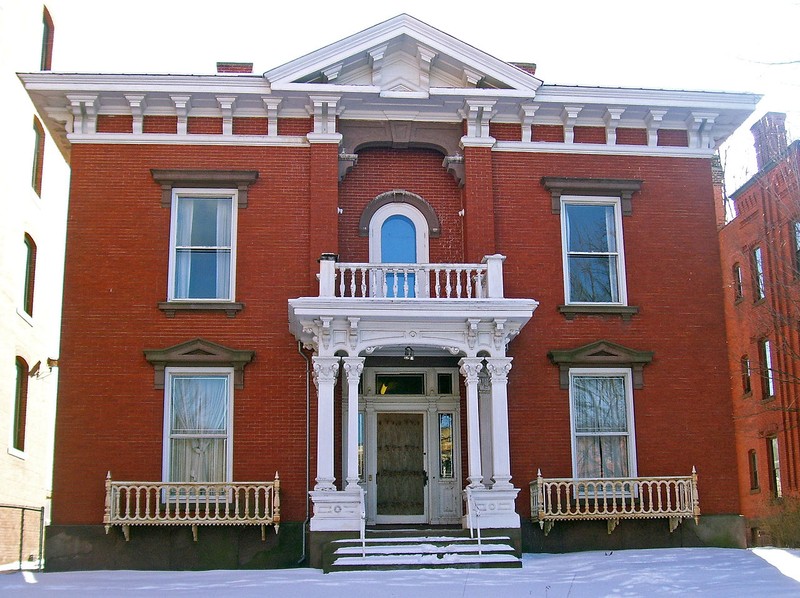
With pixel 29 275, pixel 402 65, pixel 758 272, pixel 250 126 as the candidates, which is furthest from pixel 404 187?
pixel 758 272

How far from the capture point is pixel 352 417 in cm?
1612

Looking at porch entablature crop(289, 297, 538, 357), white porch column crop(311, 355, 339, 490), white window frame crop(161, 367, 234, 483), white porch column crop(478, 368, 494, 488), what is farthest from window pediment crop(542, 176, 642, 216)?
white window frame crop(161, 367, 234, 483)

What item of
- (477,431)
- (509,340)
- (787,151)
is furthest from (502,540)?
(787,151)

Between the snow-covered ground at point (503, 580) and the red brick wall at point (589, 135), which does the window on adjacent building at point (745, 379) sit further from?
the snow-covered ground at point (503, 580)

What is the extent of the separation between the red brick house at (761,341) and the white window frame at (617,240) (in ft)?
25.4

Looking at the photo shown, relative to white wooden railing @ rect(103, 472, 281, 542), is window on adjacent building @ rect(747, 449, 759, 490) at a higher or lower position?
higher

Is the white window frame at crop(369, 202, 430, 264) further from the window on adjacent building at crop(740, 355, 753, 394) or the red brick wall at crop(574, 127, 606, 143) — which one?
the window on adjacent building at crop(740, 355, 753, 394)

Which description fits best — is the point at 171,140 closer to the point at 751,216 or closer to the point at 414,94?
the point at 414,94

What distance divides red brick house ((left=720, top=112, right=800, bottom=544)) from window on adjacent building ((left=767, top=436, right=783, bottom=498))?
29 millimetres

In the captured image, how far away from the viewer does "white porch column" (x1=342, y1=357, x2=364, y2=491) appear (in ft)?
52.2

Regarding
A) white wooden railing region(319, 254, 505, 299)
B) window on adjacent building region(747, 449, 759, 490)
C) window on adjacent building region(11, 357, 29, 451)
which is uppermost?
white wooden railing region(319, 254, 505, 299)

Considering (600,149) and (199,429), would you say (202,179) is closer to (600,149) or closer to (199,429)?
(199,429)

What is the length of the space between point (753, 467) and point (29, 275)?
73.5 feet

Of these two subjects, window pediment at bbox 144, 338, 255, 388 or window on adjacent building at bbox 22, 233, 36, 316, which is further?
window on adjacent building at bbox 22, 233, 36, 316
